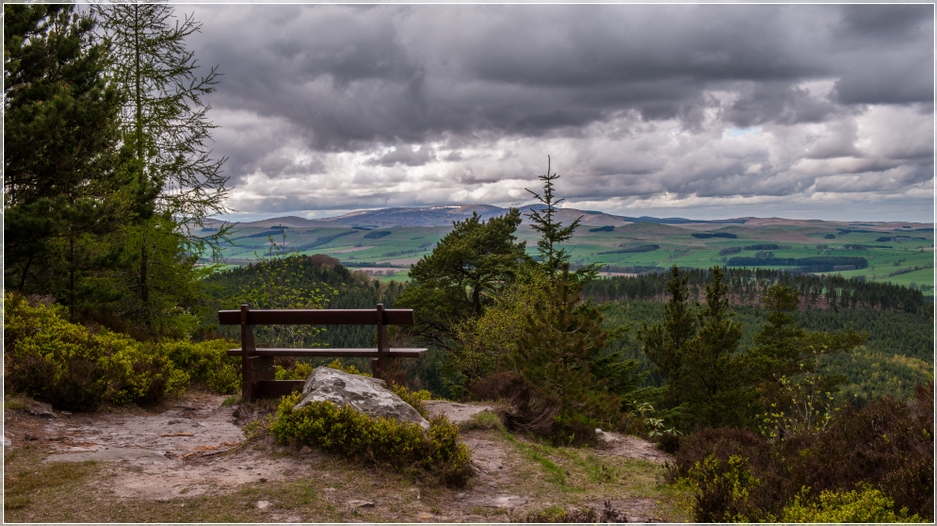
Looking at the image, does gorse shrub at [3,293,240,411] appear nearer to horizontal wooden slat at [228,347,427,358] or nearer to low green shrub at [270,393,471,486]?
horizontal wooden slat at [228,347,427,358]

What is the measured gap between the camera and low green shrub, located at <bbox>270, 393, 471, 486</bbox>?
20.5 ft

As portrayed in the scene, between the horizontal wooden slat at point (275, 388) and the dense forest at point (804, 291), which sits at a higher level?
the horizontal wooden slat at point (275, 388)

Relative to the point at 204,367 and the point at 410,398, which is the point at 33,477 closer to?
the point at 410,398

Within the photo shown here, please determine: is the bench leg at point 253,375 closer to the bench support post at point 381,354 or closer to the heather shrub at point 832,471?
the bench support post at point 381,354

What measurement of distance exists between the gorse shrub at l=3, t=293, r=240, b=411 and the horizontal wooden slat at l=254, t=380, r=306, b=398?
4.92 feet

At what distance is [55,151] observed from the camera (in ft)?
36.5

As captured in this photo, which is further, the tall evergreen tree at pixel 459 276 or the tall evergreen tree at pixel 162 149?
the tall evergreen tree at pixel 459 276

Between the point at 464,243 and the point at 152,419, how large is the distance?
25752 millimetres

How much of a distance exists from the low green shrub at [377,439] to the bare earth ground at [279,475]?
0.16m

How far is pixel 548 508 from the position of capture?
18.8 feet

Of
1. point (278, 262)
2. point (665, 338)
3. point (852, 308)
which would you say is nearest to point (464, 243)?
point (665, 338)

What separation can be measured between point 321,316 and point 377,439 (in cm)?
277

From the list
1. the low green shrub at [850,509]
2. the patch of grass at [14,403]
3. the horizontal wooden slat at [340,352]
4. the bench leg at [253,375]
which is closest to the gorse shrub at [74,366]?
the patch of grass at [14,403]

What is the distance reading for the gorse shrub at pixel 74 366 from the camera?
798 cm
